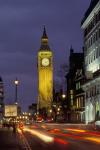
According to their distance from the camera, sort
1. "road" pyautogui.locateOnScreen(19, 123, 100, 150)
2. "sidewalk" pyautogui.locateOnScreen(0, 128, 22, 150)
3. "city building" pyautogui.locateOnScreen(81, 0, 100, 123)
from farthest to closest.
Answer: "city building" pyautogui.locateOnScreen(81, 0, 100, 123)
"sidewalk" pyautogui.locateOnScreen(0, 128, 22, 150)
"road" pyautogui.locateOnScreen(19, 123, 100, 150)

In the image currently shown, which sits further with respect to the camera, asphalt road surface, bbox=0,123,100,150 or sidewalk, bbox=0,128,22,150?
sidewalk, bbox=0,128,22,150

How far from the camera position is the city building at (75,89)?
160625 millimetres

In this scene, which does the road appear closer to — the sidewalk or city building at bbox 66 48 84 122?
the sidewalk

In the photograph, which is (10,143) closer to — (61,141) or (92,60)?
(61,141)

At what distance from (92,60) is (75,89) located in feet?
138

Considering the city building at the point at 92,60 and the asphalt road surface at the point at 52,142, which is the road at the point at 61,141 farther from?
the city building at the point at 92,60

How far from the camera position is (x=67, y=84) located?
623 ft

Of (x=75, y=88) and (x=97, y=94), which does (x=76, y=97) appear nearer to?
(x=75, y=88)

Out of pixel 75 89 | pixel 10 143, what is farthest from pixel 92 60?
pixel 10 143

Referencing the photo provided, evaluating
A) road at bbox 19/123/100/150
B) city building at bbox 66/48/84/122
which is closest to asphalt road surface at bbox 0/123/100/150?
road at bbox 19/123/100/150

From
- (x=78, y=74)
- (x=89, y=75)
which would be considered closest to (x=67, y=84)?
(x=78, y=74)

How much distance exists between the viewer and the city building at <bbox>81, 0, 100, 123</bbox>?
120 m

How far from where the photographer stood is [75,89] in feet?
560

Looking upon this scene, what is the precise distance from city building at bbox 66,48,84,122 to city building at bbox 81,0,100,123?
2048 cm
